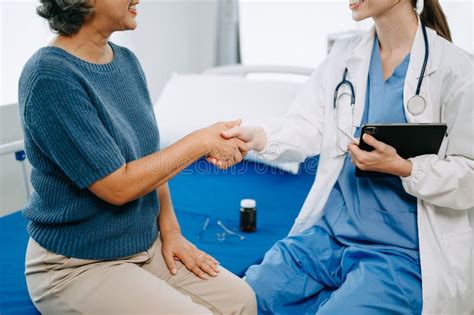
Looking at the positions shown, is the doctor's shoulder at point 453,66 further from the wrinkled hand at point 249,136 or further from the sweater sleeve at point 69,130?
the sweater sleeve at point 69,130

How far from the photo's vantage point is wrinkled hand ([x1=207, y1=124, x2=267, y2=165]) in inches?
58.2

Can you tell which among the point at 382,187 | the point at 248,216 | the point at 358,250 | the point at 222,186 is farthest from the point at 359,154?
the point at 222,186

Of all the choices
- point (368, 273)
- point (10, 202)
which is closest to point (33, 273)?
point (368, 273)

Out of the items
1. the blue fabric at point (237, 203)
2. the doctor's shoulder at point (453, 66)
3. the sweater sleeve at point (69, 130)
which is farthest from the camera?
the blue fabric at point (237, 203)

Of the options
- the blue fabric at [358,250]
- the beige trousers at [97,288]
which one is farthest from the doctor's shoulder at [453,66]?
the beige trousers at [97,288]

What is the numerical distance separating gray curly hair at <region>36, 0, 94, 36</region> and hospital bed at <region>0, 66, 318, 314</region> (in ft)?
2.44

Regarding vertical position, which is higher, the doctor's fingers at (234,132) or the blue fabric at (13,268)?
the doctor's fingers at (234,132)

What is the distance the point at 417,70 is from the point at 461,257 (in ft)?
1.73

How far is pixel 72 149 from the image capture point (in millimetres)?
1105

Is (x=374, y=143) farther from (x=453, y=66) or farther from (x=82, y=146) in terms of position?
(x=82, y=146)

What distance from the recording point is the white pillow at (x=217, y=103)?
2395 millimetres

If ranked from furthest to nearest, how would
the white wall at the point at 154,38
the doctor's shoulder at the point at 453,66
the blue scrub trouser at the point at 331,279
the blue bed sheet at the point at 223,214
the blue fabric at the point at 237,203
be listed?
the white wall at the point at 154,38, the blue fabric at the point at 237,203, the blue bed sheet at the point at 223,214, the doctor's shoulder at the point at 453,66, the blue scrub trouser at the point at 331,279

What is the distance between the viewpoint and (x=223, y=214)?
202 cm

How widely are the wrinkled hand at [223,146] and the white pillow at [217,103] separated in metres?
0.78
